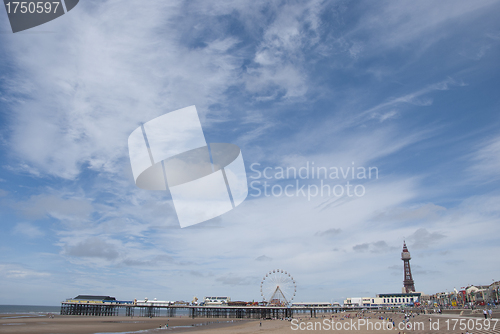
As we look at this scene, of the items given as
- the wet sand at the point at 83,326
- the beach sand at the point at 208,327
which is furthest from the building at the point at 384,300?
the wet sand at the point at 83,326

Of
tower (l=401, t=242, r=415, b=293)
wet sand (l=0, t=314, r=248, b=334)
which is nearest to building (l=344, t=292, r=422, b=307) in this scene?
tower (l=401, t=242, r=415, b=293)

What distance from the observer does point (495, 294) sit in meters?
68.3

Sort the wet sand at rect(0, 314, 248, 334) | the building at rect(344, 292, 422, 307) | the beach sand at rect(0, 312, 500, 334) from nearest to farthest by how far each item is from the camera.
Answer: the beach sand at rect(0, 312, 500, 334)
the wet sand at rect(0, 314, 248, 334)
the building at rect(344, 292, 422, 307)

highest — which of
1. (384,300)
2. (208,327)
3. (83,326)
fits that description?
(83,326)

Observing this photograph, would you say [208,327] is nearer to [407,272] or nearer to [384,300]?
[384,300]

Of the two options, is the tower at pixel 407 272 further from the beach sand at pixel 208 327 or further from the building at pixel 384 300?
the beach sand at pixel 208 327

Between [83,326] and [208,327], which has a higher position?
[83,326]

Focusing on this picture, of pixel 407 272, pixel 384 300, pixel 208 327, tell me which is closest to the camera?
pixel 208 327

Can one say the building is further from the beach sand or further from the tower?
the beach sand

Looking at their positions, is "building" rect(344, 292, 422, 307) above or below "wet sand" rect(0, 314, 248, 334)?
below

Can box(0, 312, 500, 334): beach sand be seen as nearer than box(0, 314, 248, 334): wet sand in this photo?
Yes

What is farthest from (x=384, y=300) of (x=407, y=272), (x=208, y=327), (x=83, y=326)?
(x=83, y=326)

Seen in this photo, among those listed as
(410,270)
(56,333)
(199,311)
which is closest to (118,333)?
(56,333)

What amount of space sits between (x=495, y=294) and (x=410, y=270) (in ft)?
352
